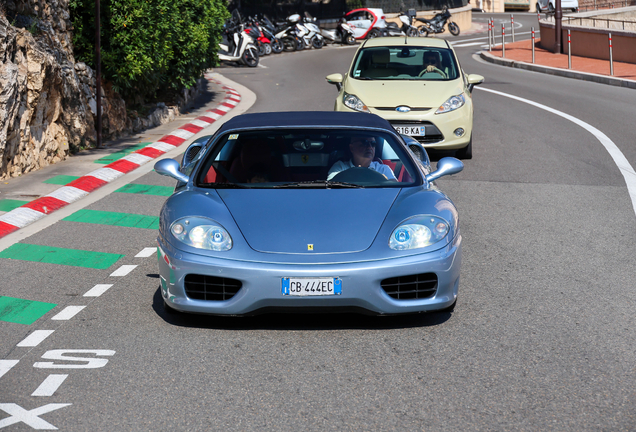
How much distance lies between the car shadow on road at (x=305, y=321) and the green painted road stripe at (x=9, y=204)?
13.9ft

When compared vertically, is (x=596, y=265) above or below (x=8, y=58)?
below

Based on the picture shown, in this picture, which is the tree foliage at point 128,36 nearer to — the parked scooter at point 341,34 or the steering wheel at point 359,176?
the steering wheel at point 359,176

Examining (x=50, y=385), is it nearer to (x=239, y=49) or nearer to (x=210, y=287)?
(x=210, y=287)

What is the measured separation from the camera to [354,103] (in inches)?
458

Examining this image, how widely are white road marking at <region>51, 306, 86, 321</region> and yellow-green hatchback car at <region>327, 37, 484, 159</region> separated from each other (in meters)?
6.26

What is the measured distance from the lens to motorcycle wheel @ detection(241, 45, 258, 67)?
2931cm

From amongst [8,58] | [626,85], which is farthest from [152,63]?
[626,85]

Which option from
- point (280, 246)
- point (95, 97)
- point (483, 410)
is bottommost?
point (483, 410)

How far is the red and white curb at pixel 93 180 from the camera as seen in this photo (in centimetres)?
880

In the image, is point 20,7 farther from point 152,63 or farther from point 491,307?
point 491,307

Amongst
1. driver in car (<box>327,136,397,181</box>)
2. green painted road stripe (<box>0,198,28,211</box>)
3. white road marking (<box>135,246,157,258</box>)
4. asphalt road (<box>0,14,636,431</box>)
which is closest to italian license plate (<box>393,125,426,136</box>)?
asphalt road (<box>0,14,636,431</box>)

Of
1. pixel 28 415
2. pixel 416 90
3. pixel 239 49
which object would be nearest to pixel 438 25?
pixel 239 49

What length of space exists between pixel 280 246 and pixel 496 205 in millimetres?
4544

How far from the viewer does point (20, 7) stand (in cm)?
1144
